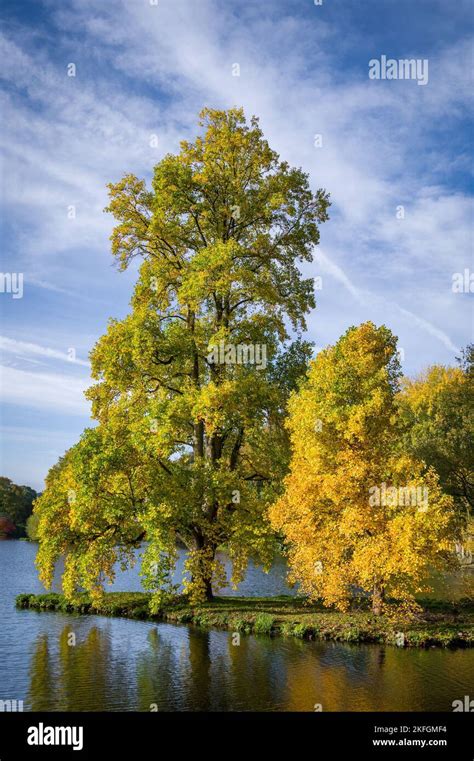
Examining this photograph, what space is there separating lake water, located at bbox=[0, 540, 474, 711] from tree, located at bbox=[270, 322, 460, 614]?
2.86 meters

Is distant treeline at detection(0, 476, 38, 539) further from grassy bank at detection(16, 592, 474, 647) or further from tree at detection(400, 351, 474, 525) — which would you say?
tree at detection(400, 351, 474, 525)

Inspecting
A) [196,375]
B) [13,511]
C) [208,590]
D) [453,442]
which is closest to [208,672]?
[208,590]

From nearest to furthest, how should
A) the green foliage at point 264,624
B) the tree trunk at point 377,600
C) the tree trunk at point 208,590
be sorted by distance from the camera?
the green foliage at point 264,624 → the tree trunk at point 377,600 → the tree trunk at point 208,590

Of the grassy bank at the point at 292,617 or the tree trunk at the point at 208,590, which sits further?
the tree trunk at the point at 208,590

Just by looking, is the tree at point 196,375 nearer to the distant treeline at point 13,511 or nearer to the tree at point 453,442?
the tree at point 453,442

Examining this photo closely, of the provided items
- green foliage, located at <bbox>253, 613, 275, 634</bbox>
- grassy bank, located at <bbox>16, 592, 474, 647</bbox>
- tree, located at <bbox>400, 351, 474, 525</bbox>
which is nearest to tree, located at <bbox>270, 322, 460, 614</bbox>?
grassy bank, located at <bbox>16, 592, 474, 647</bbox>

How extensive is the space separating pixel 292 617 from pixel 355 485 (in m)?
6.96

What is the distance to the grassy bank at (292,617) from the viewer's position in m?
23.2

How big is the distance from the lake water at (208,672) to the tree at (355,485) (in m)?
2.86

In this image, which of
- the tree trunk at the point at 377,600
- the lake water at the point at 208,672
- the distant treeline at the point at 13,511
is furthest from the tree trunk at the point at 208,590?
the distant treeline at the point at 13,511

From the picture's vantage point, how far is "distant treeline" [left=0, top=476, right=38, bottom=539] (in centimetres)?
9894

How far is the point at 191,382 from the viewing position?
2981cm
